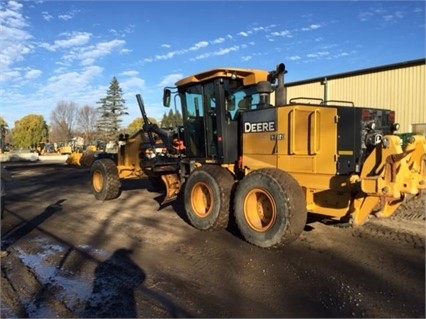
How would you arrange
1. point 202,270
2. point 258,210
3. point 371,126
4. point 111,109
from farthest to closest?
point 111,109, point 258,210, point 371,126, point 202,270

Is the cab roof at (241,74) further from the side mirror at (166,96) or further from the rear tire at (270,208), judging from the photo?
the rear tire at (270,208)

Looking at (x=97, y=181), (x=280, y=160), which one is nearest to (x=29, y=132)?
(x=97, y=181)

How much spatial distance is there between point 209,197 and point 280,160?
1.81 meters

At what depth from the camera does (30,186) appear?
16.8 metres

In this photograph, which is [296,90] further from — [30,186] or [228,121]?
[228,121]

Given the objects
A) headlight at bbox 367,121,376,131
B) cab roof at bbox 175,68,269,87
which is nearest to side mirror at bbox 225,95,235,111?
cab roof at bbox 175,68,269,87

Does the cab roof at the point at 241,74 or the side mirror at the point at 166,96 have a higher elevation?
the cab roof at the point at 241,74

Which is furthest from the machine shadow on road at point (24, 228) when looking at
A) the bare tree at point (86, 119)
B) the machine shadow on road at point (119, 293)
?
the bare tree at point (86, 119)

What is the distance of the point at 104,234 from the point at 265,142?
340 centimetres

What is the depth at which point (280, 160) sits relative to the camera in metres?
7.50

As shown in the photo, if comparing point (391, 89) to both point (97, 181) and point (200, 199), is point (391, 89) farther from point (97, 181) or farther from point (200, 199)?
point (200, 199)

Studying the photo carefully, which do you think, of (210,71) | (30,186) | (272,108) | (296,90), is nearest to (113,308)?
(272,108)

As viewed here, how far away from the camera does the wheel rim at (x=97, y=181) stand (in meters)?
12.5

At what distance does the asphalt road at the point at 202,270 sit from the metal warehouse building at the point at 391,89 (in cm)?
1509
